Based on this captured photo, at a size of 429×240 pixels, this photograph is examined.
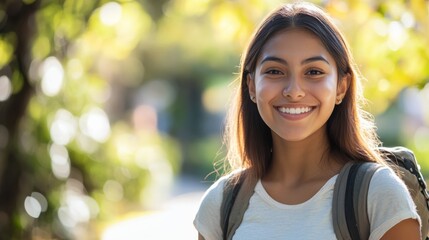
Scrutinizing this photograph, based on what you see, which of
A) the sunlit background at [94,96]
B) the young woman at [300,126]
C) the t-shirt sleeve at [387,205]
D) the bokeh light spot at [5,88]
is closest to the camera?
the t-shirt sleeve at [387,205]

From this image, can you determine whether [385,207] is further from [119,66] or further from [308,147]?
[119,66]

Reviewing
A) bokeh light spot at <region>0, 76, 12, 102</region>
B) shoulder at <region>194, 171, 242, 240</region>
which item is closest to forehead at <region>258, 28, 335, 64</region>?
shoulder at <region>194, 171, 242, 240</region>

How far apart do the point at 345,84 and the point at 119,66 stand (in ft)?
62.3

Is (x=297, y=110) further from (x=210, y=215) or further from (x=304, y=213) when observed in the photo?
(x=210, y=215)

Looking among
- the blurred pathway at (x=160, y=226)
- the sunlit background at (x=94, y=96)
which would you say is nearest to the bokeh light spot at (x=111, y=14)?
the sunlit background at (x=94, y=96)

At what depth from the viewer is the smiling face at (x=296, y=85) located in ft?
9.32

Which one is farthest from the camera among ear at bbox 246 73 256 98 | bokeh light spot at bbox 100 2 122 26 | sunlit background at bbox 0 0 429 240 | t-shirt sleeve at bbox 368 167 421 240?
bokeh light spot at bbox 100 2 122 26

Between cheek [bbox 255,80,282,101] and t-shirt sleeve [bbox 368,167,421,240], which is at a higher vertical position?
cheek [bbox 255,80,282,101]

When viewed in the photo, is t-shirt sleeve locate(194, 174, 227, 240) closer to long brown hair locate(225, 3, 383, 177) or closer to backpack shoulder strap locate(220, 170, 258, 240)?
backpack shoulder strap locate(220, 170, 258, 240)

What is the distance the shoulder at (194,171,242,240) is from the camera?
3012 millimetres

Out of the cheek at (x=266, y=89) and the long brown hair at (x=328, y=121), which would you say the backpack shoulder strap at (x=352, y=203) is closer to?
the long brown hair at (x=328, y=121)

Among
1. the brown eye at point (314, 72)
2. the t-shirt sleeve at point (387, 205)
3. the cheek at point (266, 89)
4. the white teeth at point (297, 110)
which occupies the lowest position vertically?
the t-shirt sleeve at point (387, 205)

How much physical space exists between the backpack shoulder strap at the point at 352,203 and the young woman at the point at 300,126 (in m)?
0.03

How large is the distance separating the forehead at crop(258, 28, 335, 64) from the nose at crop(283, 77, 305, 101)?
66mm
